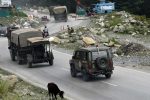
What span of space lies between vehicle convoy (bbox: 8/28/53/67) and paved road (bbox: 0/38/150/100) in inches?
27.2

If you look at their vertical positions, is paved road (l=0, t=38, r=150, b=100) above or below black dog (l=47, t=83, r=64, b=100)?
below

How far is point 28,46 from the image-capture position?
3606cm

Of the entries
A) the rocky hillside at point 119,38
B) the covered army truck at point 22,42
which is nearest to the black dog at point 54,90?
the rocky hillside at point 119,38

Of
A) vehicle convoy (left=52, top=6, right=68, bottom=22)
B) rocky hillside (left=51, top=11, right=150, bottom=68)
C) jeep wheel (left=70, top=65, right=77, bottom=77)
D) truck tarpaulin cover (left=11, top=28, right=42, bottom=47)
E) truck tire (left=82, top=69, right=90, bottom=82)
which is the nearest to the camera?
truck tire (left=82, top=69, right=90, bottom=82)

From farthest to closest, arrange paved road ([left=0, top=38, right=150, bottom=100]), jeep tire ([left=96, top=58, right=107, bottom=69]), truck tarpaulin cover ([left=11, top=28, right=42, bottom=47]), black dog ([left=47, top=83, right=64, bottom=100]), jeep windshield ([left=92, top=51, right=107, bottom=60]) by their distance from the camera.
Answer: truck tarpaulin cover ([left=11, top=28, right=42, bottom=47]) < jeep windshield ([left=92, top=51, right=107, bottom=60]) < jeep tire ([left=96, top=58, right=107, bottom=69]) < paved road ([left=0, top=38, right=150, bottom=100]) < black dog ([left=47, top=83, right=64, bottom=100])

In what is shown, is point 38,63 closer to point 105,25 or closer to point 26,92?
point 26,92

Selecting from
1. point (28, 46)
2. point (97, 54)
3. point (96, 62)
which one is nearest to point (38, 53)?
point (28, 46)

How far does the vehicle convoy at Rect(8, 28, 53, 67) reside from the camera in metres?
34.6

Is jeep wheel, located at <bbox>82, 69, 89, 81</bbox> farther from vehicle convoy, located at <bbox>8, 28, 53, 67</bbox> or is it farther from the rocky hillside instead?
vehicle convoy, located at <bbox>8, 28, 53, 67</bbox>

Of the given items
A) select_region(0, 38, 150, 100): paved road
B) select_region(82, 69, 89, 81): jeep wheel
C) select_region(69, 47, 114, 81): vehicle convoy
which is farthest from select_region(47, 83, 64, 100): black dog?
select_region(82, 69, 89, 81): jeep wheel

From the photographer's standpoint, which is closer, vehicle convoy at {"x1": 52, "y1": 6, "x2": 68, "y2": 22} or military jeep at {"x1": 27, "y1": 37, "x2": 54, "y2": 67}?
military jeep at {"x1": 27, "y1": 37, "x2": 54, "y2": 67}

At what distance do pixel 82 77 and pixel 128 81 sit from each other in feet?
10.2

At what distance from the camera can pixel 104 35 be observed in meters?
55.6

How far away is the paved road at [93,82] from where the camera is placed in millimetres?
21656
